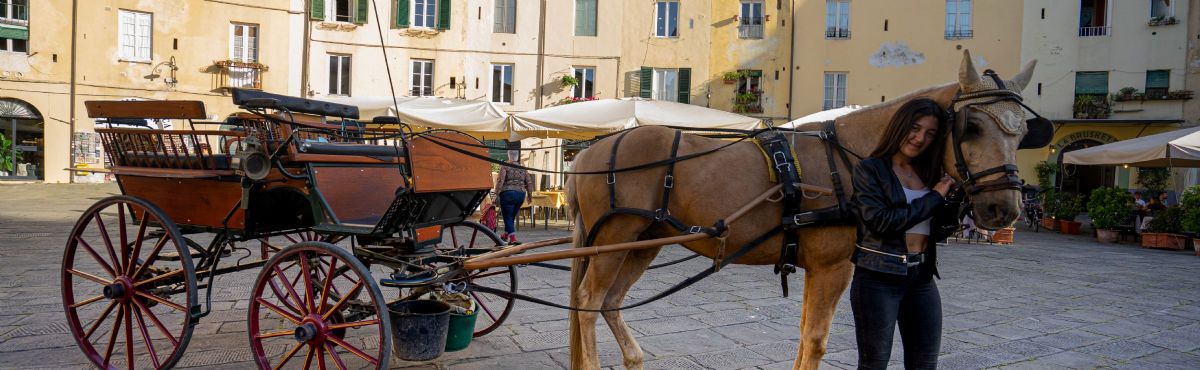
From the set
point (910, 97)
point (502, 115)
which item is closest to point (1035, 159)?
point (502, 115)

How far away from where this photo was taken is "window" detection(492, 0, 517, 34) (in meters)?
23.3

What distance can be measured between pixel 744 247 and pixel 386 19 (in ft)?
70.5

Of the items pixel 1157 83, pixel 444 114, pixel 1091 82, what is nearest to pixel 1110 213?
pixel 1091 82

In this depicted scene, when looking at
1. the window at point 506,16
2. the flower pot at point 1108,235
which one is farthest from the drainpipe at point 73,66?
the flower pot at point 1108,235

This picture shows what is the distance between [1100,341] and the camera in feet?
16.9

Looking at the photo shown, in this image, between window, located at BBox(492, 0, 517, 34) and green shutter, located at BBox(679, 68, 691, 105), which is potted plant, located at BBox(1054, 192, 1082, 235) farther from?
window, located at BBox(492, 0, 517, 34)

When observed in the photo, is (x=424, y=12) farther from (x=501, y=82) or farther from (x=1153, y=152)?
(x=1153, y=152)

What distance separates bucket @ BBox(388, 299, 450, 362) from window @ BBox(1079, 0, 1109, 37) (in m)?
25.2

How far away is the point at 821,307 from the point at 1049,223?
672 inches

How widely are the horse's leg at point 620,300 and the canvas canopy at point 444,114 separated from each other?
22.3 ft

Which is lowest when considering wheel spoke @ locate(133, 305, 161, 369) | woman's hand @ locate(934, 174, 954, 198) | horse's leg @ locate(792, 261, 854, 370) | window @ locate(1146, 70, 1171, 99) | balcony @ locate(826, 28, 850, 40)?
wheel spoke @ locate(133, 305, 161, 369)

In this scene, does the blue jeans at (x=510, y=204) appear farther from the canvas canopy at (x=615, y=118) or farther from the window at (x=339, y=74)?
the window at (x=339, y=74)

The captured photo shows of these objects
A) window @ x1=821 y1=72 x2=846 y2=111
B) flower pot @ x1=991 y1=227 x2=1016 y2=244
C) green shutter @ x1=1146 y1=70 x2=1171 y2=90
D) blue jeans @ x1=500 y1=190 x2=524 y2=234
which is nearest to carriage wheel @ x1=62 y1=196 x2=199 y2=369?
blue jeans @ x1=500 y1=190 x2=524 y2=234

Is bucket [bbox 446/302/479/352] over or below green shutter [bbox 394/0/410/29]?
below
